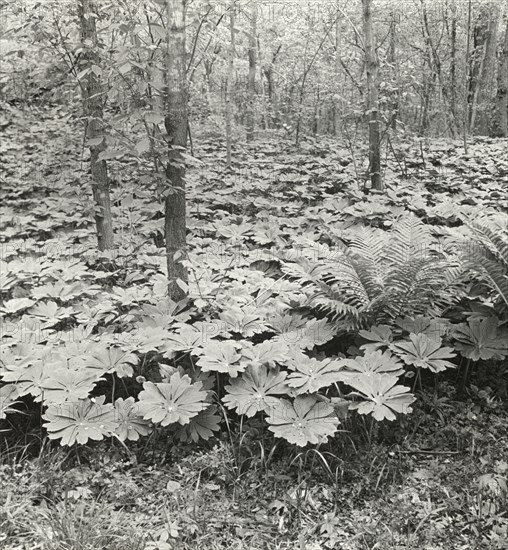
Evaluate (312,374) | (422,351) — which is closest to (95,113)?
(312,374)

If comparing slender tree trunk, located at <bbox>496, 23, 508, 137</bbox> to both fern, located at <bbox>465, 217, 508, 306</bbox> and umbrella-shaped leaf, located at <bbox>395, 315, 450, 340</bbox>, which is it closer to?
fern, located at <bbox>465, 217, 508, 306</bbox>

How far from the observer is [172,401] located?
8.74 feet

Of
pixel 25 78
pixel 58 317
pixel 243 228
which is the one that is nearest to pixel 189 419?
pixel 58 317

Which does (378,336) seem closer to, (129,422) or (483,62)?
(129,422)

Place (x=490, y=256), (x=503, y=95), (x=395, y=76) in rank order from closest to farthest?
1. (x=490, y=256)
2. (x=395, y=76)
3. (x=503, y=95)

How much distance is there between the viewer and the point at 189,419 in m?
2.66

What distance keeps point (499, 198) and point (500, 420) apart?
4301 millimetres

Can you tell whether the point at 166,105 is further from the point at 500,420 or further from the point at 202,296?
the point at 500,420

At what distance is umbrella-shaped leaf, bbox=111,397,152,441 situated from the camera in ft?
8.47

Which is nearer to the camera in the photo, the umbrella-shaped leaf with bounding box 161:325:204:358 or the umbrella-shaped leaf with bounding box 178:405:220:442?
the umbrella-shaped leaf with bounding box 178:405:220:442

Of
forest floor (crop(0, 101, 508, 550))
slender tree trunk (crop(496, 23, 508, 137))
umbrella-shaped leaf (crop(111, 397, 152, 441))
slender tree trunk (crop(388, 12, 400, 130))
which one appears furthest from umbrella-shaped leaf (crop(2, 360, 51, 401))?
slender tree trunk (crop(496, 23, 508, 137))

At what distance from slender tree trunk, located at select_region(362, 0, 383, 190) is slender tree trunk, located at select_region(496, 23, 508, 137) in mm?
5878

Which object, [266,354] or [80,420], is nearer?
[80,420]

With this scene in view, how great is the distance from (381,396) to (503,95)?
1074 cm
